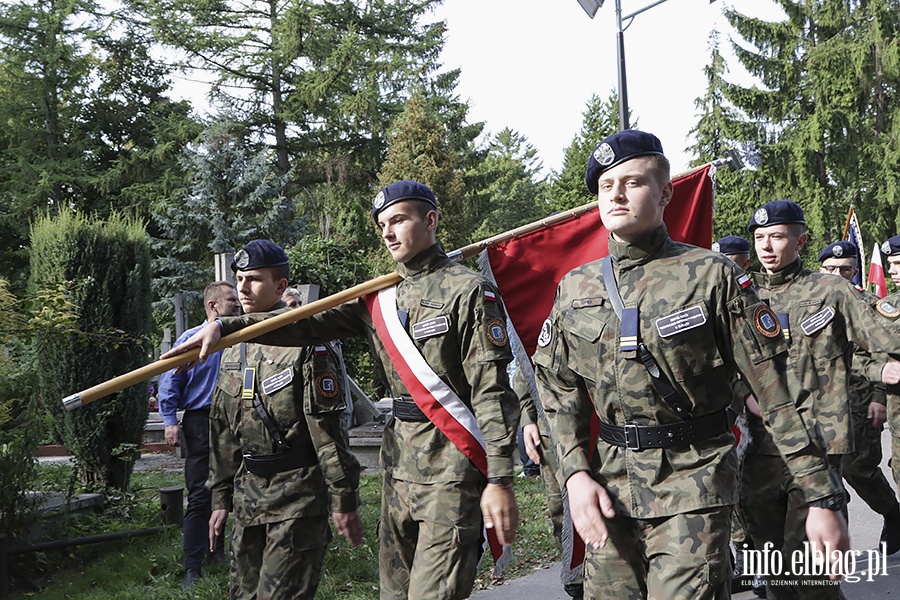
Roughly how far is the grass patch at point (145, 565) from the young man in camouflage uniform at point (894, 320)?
2671 mm

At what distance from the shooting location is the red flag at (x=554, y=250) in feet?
18.9

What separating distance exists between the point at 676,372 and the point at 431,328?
128 cm

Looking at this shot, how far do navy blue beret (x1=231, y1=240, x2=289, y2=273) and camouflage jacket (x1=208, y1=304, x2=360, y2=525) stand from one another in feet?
1.40

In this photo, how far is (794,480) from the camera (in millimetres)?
2893

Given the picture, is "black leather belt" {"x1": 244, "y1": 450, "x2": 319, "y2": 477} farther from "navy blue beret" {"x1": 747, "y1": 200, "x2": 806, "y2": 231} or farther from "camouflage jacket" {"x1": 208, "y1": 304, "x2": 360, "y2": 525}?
"navy blue beret" {"x1": 747, "y1": 200, "x2": 806, "y2": 231}

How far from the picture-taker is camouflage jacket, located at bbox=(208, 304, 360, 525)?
14.6 feet

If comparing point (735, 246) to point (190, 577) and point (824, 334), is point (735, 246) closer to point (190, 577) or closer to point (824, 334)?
point (824, 334)

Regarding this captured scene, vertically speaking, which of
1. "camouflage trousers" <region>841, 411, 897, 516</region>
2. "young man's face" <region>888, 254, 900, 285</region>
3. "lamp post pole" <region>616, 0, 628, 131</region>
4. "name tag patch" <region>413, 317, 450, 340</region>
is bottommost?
"camouflage trousers" <region>841, 411, 897, 516</region>

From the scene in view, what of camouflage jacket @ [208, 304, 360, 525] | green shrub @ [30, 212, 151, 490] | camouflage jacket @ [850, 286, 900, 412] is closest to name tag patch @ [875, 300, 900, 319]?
camouflage jacket @ [850, 286, 900, 412]

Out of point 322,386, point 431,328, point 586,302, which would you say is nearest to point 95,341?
point 322,386

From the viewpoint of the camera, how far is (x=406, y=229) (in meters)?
4.17

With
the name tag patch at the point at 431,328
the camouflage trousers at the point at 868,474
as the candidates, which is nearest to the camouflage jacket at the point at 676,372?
the name tag patch at the point at 431,328

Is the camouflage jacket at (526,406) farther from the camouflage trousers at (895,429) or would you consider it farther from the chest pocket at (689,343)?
the camouflage trousers at (895,429)

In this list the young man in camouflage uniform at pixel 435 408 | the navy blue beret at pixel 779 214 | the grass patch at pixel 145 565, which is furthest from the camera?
the grass patch at pixel 145 565
